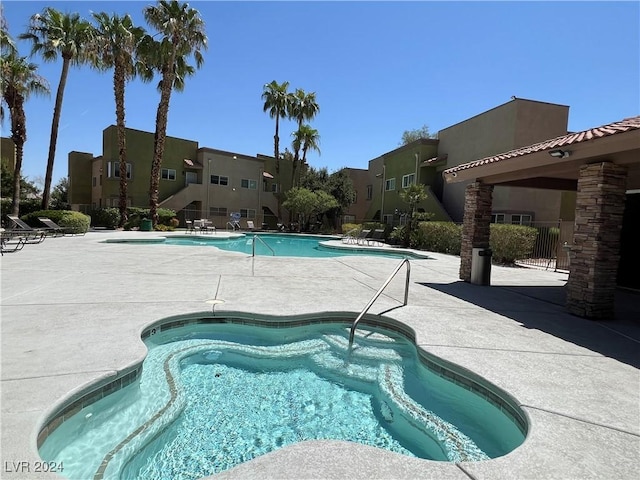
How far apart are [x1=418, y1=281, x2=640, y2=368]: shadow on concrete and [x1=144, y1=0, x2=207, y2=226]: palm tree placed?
2243 centimetres

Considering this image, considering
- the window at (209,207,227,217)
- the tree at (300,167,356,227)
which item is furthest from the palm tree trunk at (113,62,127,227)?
the tree at (300,167,356,227)

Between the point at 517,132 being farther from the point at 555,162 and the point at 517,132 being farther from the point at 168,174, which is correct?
the point at 168,174

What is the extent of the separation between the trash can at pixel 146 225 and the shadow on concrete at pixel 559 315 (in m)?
22.0

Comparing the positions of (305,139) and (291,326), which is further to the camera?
(305,139)

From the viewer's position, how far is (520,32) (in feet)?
35.0

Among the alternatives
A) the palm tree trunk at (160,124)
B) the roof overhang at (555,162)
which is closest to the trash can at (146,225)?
the palm tree trunk at (160,124)

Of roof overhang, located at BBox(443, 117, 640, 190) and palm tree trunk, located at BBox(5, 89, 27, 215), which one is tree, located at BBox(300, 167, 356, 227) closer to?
palm tree trunk, located at BBox(5, 89, 27, 215)

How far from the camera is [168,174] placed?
32062 millimetres

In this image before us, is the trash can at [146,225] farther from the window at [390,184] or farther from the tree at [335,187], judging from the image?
the window at [390,184]

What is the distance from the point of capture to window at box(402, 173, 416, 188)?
2650cm

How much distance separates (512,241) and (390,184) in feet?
53.6

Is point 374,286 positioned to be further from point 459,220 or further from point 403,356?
point 459,220

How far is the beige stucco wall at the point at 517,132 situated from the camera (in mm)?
18422

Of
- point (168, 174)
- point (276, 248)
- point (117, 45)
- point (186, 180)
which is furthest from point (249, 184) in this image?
point (276, 248)
